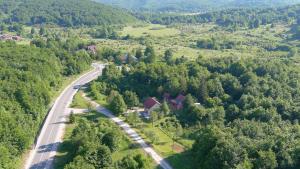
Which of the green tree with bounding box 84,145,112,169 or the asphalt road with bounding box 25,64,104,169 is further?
the asphalt road with bounding box 25,64,104,169

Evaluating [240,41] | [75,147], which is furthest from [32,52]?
[240,41]

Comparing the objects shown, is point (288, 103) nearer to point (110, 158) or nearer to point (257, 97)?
point (257, 97)

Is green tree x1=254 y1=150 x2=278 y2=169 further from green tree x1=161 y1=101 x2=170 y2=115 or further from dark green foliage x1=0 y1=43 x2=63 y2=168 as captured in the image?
dark green foliage x1=0 y1=43 x2=63 y2=168

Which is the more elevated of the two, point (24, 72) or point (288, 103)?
point (24, 72)

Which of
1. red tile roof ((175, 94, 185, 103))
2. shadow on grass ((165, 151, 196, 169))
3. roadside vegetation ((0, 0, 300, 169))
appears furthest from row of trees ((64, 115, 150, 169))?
red tile roof ((175, 94, 185, 103))

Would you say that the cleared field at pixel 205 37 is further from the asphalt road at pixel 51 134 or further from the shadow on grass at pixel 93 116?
the shadow on grass at pixel 93 116

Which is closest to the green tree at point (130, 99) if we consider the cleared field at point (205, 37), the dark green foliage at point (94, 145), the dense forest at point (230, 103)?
the dense forest at point (230, 103)

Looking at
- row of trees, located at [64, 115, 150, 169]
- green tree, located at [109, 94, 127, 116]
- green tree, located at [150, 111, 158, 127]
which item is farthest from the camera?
green tree, located at [109, 94, 127, 116]
